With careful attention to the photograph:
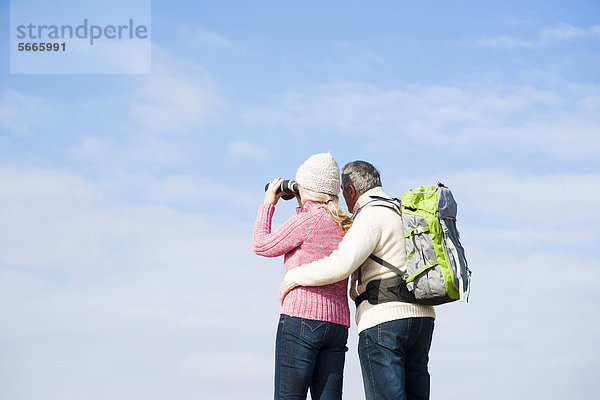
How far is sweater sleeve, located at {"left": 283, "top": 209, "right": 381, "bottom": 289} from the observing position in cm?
444

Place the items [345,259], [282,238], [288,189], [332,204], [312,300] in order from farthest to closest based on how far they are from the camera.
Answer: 1. [288,189]
2. [332,204]
3. [282,238]
4. [312,300]
5. [345,259]

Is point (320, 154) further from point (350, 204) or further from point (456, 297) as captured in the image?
point (456, 297)

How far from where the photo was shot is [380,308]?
15.0 feet

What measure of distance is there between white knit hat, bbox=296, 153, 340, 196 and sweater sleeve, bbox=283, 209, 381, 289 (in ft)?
1.33

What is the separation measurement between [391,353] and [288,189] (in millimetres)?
1503

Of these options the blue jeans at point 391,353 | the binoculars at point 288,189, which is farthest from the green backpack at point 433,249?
the binoculars at point 288,189

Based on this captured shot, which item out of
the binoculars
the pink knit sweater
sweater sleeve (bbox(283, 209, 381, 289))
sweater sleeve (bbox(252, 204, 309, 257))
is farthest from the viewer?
the binoculars

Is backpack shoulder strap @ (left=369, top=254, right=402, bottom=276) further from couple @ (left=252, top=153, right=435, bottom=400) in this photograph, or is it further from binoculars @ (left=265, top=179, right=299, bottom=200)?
binoculars @ (left=265, top=179, right=299, bottom=200)

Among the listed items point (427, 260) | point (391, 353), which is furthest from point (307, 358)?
point (427, 260)

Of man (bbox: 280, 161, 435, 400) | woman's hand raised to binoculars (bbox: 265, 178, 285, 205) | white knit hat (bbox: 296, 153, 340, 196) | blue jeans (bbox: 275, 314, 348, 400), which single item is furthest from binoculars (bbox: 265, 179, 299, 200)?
blue jeans (bbox: 275, 314, 348, 400)

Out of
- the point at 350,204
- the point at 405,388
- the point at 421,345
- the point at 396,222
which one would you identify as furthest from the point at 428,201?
the point at 405,388

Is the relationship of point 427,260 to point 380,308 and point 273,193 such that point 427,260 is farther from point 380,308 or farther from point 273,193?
point 273,193

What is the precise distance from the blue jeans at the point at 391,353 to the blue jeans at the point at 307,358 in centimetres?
21

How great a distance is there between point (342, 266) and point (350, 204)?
0.69 meters
